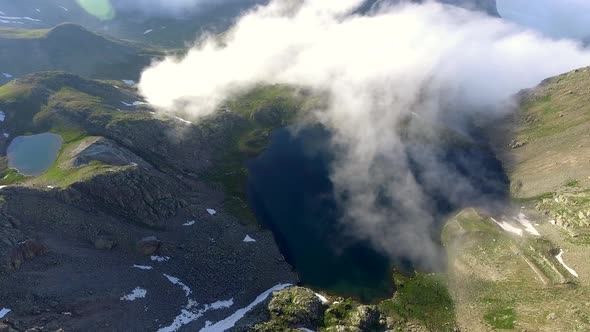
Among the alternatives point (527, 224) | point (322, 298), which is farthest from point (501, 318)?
point (322, 298)

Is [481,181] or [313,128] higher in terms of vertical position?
[313,128]

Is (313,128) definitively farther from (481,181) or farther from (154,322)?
(154,322)

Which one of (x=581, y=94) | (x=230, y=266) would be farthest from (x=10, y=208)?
(x=581, y=94)

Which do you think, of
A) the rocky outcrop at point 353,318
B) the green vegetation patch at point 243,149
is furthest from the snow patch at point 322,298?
the green vegetation patch at point 243,149

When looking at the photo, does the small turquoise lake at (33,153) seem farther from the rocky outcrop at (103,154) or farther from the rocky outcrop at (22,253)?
the rocky outcrop at (22,253)

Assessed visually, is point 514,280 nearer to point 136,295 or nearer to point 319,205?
point 319,205

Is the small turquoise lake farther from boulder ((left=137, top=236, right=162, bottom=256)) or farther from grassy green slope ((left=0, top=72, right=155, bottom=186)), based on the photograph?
boulder ((left=137, top=236, right=162, bottom=256))
